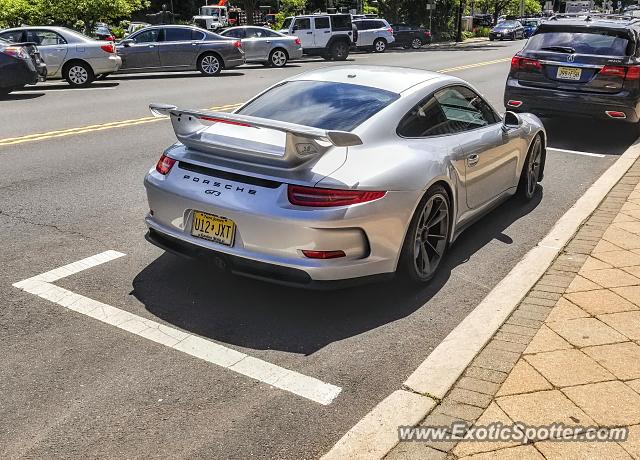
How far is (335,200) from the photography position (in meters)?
4.09

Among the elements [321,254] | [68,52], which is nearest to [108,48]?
[68,52]

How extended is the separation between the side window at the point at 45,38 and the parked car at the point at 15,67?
227 cm

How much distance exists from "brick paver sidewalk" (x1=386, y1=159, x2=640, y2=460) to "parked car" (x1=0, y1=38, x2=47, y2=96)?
13.3 metres

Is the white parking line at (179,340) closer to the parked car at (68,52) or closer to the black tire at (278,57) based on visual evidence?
the parked car at (68,52)

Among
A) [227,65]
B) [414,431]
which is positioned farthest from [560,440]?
[227,65]

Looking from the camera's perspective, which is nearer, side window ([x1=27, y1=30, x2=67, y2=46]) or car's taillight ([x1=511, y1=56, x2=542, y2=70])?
car's taillight ([x1=511, y1=56, x2=542, y2=70])

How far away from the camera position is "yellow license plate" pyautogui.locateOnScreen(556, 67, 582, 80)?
9867mm

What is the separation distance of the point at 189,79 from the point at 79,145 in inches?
424

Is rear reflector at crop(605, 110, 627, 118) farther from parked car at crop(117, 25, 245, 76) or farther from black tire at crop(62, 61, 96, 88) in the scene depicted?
parked car at crop(117, 25, 245, 76)

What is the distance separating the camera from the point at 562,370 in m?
3.74

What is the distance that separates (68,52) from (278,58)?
9.30 m

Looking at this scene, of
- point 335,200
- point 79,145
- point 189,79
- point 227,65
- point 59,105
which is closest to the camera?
point 335,200

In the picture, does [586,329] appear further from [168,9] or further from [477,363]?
[168,9]

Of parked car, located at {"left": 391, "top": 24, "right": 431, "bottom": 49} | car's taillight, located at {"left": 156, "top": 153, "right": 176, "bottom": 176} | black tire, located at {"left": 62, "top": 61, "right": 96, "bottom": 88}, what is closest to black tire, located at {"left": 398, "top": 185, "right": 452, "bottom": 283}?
car's taillight, located at {"left": 156, "top": 153, "right": 176, "bottom": 176}
